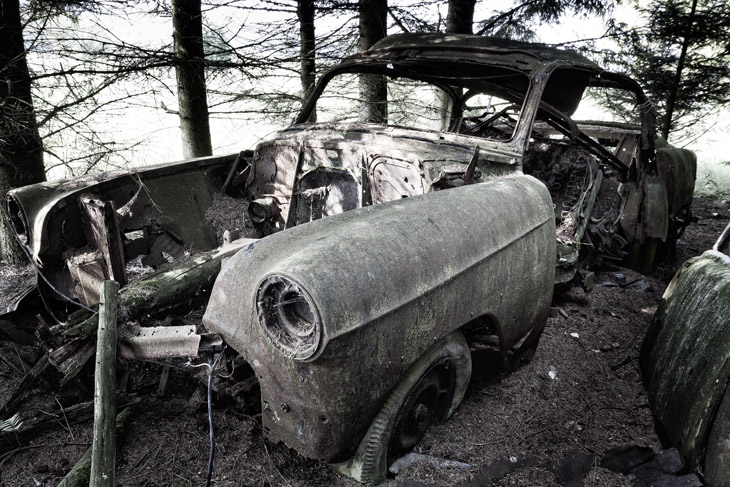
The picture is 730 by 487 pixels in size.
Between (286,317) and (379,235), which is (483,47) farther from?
(286,317)

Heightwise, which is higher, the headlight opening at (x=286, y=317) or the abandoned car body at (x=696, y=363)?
the headlight opening at (x=286, y=317)

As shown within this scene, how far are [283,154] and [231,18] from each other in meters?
2.55

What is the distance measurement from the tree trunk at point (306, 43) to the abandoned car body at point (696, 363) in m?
4.50

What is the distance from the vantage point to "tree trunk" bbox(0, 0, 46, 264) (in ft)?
11.5

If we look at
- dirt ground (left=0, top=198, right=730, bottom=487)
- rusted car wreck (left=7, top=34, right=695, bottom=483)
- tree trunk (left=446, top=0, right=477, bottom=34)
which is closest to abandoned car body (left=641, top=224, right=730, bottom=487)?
dirt ground (left=0, top=198, right=730, bottom=487)

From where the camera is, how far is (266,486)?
75.8 inches

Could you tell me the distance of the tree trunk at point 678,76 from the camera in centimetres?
823

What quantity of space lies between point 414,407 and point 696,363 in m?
1.28

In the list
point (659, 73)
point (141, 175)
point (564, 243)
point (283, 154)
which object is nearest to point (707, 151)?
point (659, 73)

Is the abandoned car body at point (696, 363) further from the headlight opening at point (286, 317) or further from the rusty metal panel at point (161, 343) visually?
the rusty metal panel at point (161, 343)

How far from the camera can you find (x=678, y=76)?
8484 mm

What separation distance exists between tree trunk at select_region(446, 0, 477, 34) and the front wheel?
249 inches

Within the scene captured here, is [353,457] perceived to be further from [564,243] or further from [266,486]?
[564,243]

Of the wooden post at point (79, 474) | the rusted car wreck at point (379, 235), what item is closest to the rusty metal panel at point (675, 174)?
the rusted car wreck at point (379, 235)
